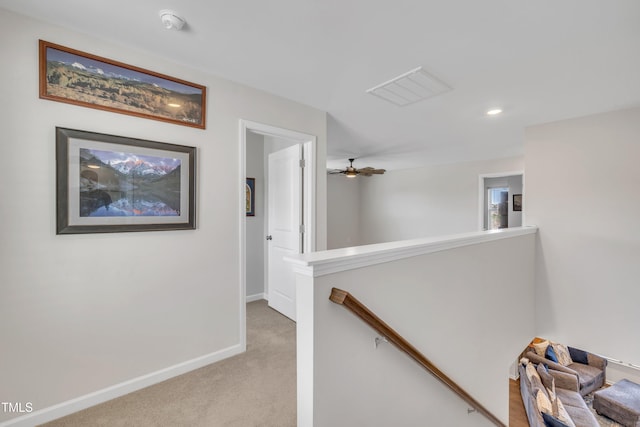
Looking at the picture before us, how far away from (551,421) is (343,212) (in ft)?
17.6

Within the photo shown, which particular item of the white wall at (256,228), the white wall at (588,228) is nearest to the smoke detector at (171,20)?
the white wall at (256,228)

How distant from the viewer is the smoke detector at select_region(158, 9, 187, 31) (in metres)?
1.56

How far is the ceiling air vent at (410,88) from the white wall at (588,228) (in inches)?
74.1

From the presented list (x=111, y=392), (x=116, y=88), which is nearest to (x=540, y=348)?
(x=111, y=392)

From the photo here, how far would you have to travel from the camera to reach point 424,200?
20.6 ft

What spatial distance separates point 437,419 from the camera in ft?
6.36

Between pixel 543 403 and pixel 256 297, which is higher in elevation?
pixel 256 297

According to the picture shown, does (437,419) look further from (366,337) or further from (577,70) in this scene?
(577,70)

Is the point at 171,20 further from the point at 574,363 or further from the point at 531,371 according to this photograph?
the point at 574,363

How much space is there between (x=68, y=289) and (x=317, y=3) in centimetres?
229

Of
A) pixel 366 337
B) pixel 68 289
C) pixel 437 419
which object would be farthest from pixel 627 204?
pixel 68 289

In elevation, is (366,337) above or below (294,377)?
above

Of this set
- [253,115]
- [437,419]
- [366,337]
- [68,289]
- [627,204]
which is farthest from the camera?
[627,204]

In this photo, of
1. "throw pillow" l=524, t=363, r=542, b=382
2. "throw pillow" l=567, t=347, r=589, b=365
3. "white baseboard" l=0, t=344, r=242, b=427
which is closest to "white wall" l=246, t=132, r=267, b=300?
"white baseboard" l=0, t=344, r=242, b=427
